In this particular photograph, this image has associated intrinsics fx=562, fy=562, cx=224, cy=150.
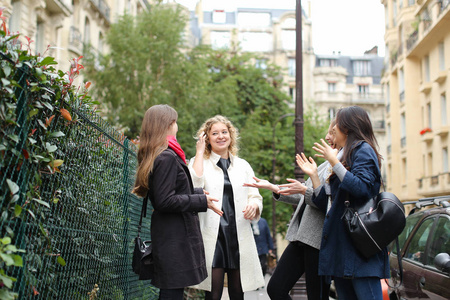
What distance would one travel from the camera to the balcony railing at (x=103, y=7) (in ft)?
93.8

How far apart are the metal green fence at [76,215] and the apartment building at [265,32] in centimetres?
5462

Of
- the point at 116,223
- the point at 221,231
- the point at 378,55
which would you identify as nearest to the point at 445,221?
the point at 221,231

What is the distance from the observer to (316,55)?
66.7 m

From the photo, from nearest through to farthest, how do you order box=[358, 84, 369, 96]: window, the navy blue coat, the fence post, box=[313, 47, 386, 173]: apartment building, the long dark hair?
the navy blue coat
the long dark hair
the fence post
box=[313, 47, 386, 173]: apartment building
box=[358, 84, 369, 96]: window

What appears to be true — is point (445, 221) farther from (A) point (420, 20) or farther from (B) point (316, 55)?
(B) point (316, 55)

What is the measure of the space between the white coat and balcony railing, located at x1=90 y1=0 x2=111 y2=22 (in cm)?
2451

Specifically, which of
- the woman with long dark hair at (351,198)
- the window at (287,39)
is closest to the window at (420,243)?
the woman with long dark hair at (351,198)

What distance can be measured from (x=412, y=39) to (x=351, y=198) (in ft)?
113

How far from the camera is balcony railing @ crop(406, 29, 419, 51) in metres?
35.2

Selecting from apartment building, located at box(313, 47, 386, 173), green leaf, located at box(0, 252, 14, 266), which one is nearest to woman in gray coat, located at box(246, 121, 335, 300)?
green leaf, located at box(0, 252, 14, 266)

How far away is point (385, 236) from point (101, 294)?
2.64m

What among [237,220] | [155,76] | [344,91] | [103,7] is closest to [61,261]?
[237,220]

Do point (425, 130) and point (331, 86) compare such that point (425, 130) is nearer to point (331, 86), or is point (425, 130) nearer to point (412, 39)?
point (412, 39)

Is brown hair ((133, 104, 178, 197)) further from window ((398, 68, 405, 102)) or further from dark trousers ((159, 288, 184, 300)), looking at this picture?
window ((398, 68, 405, 102))
